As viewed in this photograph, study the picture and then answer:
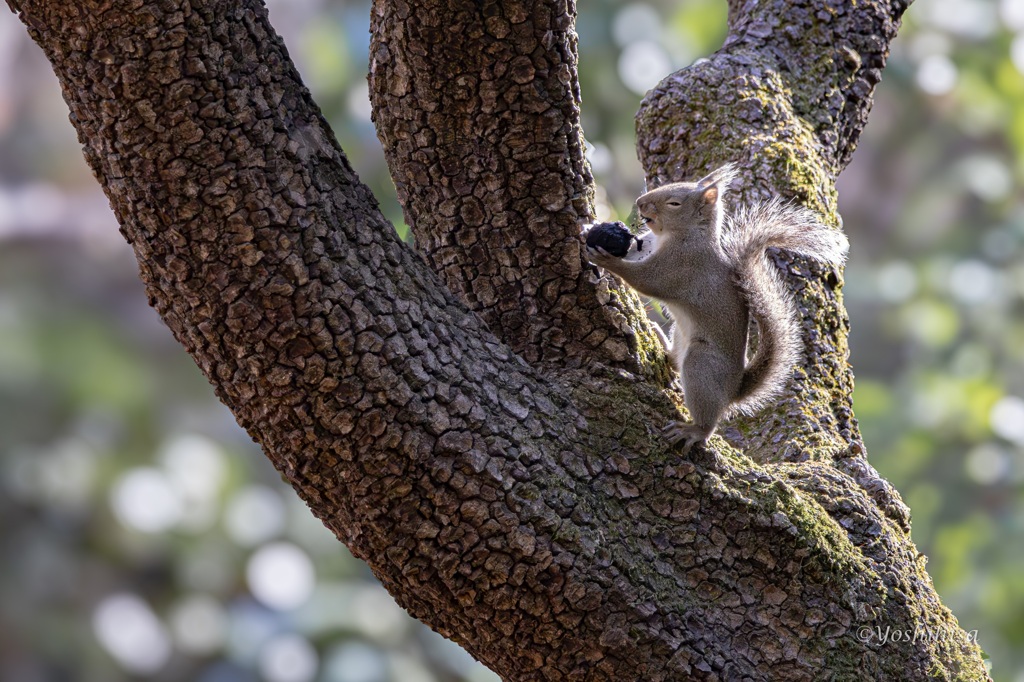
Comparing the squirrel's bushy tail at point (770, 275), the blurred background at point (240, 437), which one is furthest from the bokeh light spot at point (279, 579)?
the squirrel's bushy tail at point (770, 275)

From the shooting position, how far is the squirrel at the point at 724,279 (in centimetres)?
261

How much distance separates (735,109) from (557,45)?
942 mm

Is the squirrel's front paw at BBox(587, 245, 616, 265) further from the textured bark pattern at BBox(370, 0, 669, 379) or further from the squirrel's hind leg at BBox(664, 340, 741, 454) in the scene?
the squirrel's hind leg at BBox(664, 340, 741, 454)

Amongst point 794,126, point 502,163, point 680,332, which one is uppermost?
point 794,126

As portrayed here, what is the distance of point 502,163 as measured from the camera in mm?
2252

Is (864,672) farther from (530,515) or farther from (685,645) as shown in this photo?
(530,515)

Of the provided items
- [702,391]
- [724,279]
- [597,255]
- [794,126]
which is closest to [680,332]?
[724,279]

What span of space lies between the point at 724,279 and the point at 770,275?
122 mm

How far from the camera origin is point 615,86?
5230 mm

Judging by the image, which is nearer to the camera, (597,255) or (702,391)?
(597,255)

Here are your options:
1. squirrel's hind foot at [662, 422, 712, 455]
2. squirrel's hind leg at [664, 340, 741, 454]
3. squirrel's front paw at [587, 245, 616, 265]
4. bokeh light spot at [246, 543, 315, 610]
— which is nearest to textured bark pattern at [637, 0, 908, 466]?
squirrel's hind leg at [664, 340, 741, 454]

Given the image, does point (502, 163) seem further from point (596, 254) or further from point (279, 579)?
point (279, 579)

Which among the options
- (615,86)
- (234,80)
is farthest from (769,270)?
(615,86)

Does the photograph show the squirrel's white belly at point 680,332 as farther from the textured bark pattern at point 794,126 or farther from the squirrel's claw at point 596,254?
the squirrel's claw at point 596,254
